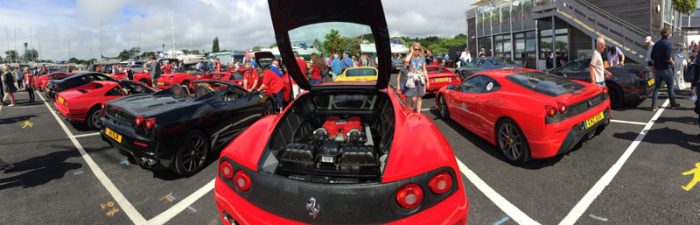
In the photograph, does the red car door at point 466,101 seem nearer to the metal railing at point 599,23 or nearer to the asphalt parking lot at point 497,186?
the asphalt parking lot at point 497,186

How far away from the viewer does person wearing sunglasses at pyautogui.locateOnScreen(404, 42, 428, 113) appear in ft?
20.3

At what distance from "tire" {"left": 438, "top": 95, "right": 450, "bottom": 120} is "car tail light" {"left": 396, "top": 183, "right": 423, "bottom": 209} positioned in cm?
461

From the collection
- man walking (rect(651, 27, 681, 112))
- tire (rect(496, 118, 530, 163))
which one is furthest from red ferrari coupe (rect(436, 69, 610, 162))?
man walking (rect(651, 27, 681, 112))

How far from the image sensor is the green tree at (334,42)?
3787mm

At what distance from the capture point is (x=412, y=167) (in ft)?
6.67

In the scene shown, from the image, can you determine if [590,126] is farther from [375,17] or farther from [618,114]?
[618,114]

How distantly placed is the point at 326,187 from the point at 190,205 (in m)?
1.99

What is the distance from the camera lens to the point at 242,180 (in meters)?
2.19

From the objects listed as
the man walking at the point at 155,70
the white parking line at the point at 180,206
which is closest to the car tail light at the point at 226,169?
the white parking line at the point at 180,206

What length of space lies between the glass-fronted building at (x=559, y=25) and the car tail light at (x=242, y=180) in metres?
16.4

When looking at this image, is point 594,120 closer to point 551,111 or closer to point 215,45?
point 551,111

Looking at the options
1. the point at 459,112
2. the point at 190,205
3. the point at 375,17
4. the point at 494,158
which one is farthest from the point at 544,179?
the point at 190,205

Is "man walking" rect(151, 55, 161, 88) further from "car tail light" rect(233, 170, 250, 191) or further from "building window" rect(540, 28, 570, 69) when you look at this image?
"building window" rect(540, 28, 570, 69)

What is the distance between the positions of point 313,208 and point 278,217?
0.77 feet
